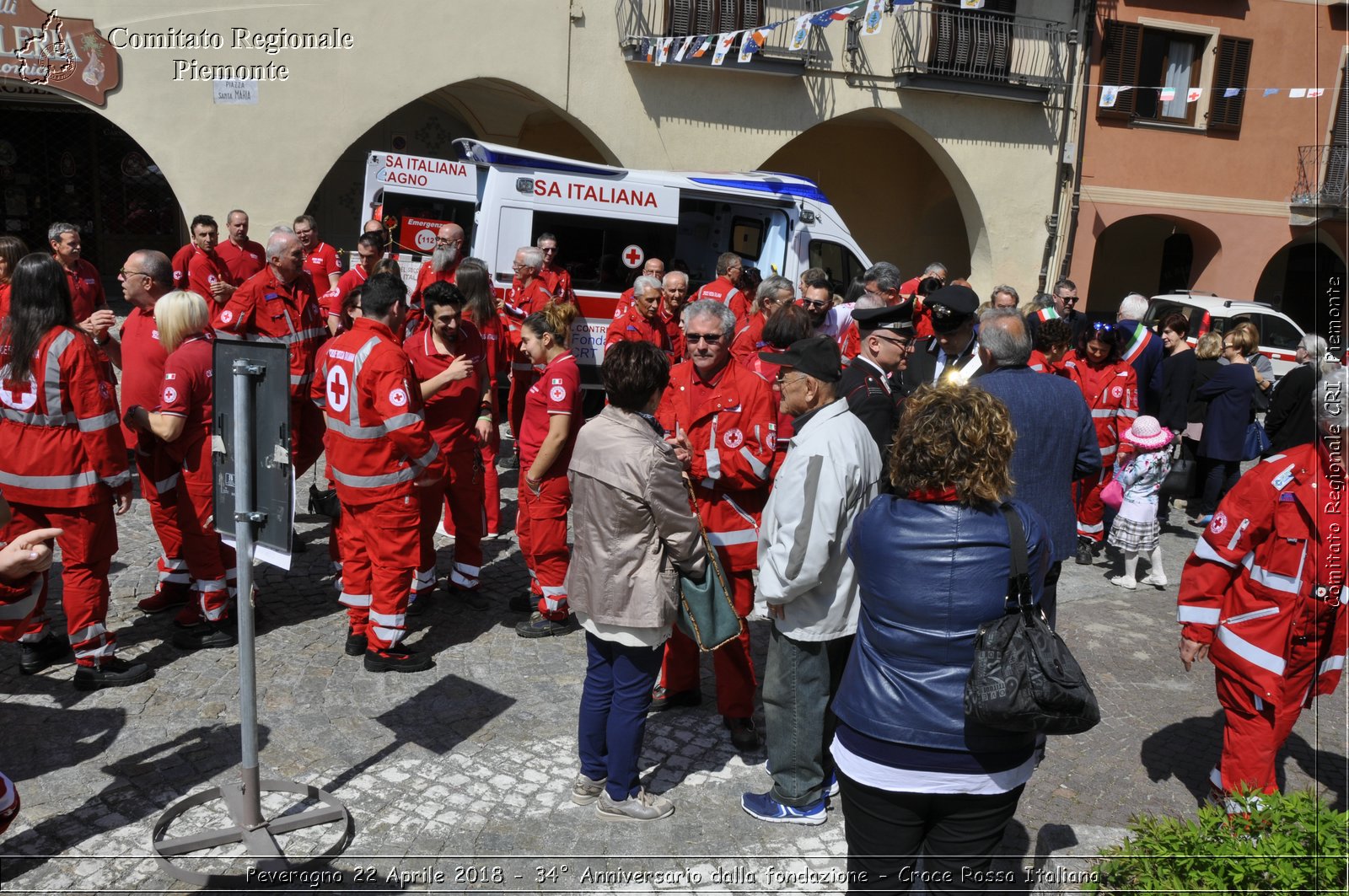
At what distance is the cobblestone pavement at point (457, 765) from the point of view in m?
3.95

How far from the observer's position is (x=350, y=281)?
9328 mm

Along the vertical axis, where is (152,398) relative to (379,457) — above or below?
above

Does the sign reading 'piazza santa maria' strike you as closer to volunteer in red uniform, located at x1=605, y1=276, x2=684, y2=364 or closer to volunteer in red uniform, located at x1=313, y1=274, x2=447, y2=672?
volunteer in red uniform, located at x1=605, y1=276, x2=684, y2=364

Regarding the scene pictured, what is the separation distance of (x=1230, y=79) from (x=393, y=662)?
1980cm

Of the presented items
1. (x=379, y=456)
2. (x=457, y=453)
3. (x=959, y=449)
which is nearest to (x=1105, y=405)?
(x=457, y=453)

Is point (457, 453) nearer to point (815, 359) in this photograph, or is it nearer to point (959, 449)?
point (815, 359)

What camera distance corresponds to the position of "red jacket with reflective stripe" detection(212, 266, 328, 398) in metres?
6.99

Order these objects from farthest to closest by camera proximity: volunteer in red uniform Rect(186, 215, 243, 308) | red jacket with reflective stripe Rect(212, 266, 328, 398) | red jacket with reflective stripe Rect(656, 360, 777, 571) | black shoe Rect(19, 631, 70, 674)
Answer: volunteer in red uniform Rect(186, 215, 243, 308), red jacket with reflective stripe Rect(212, 266, 328, 398), black shoe Rect(19, 631, 70, 674), red jacket with reflective stripe Rect(656, 360, 777, 571)

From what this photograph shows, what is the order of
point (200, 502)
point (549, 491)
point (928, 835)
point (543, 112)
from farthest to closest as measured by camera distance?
1. point (543, 112)
2. point (549, 491)
3. point (200, 502)
4. point (928, 835)

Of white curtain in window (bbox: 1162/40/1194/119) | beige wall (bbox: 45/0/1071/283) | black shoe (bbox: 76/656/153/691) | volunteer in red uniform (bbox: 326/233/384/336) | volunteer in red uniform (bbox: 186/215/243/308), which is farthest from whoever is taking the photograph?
white curtain in window (bbox: 1162/40/1194/119)

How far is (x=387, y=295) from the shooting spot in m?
5.44

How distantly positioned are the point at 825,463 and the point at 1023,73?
1682 centimetres

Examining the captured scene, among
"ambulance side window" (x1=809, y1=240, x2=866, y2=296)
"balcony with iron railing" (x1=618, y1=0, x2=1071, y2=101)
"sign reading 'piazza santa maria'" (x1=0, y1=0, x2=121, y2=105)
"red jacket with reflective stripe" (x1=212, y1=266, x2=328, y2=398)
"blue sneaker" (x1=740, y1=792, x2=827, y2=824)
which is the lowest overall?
"blue sneaker" (x1=740, y1=792, x2=827, y2=824)

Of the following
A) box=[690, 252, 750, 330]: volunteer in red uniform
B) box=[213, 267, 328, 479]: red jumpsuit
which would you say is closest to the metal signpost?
box=[213, 267, 328, 479]: red jumpsuit
